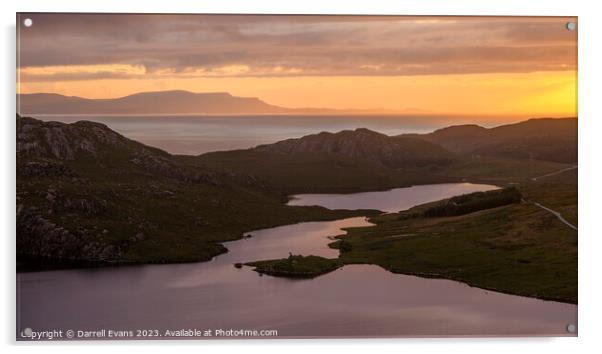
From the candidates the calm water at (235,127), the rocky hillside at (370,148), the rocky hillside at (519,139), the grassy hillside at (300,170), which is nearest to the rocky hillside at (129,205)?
the grassy hillside at (300,170)

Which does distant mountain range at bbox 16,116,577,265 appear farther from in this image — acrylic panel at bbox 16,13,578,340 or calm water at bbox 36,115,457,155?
calm water at bbox 36,115,457,155

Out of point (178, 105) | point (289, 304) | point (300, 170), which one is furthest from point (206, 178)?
point (289, 304)

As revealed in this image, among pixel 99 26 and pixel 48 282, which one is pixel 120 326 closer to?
pixel 48 282

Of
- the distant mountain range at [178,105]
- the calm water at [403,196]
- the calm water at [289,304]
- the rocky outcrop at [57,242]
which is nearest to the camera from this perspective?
the calm water at [289,304]

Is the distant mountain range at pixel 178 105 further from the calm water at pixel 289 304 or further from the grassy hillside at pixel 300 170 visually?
the calm water at pixel 289 304

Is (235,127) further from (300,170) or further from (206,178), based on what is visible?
(206,178)

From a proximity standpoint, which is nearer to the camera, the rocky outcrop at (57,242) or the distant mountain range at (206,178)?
the rocky outcrop at (57,242)
